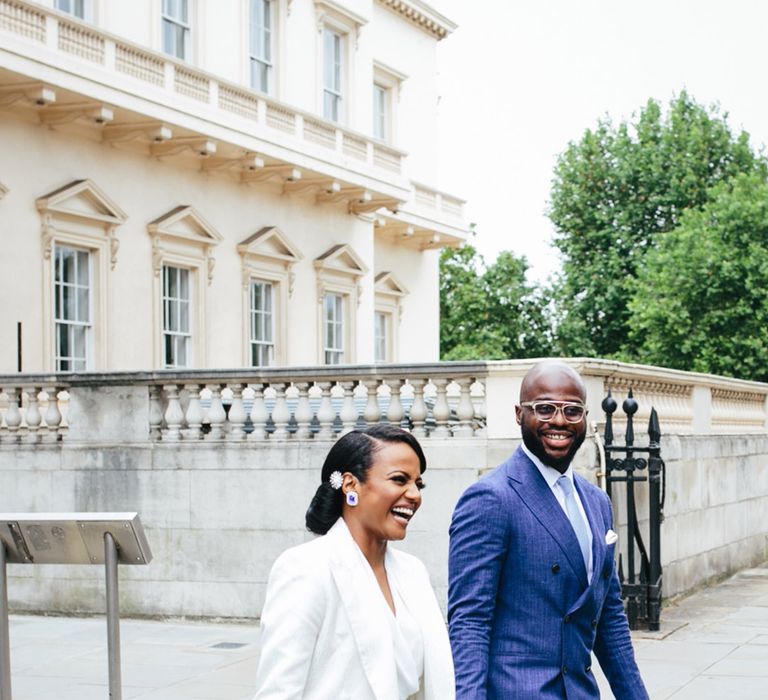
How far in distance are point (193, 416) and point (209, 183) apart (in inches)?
420

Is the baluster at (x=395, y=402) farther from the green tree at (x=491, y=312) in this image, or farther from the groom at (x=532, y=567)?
the green tree at (x=491, y=312)

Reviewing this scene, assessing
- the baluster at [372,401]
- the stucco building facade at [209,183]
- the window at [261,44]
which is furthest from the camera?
the window at [261,44]

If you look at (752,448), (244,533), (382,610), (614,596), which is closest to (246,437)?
(244,533)

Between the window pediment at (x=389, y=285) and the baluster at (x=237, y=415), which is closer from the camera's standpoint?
the baluster at (x=237, y=415)

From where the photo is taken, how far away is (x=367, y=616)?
12.6 ft

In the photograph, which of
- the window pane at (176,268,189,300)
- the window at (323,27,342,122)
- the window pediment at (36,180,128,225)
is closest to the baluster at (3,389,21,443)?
the window pediment at (36,180,128,225)

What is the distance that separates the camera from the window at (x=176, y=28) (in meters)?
24.3

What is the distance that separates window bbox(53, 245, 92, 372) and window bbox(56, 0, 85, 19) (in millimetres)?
3400

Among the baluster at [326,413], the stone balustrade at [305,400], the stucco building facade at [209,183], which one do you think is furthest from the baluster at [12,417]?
the stucco building facade at [209,183]

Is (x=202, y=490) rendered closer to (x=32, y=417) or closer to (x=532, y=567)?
(x=32, y=417)

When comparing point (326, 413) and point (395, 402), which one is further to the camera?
point (326, 413)

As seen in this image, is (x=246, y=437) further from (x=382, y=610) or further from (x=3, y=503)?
(x=382, y=610)

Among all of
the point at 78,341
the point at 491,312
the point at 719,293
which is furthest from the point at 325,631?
the point at 491,312

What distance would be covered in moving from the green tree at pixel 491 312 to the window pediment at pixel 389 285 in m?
26.2
